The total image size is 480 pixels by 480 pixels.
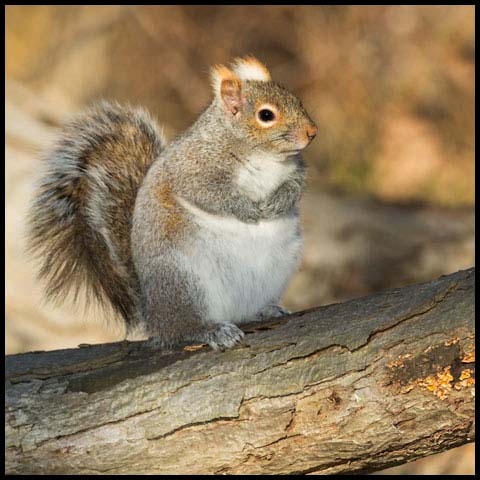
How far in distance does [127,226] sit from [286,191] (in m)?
0.50

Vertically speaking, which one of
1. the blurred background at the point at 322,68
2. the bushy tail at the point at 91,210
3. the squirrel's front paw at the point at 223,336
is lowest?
the squirrel's front paw at the point at 223,336

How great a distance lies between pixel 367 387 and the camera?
210 cm

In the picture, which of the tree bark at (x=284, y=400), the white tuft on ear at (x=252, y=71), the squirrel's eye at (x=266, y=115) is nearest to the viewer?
the tree bark at (x=284, y=400)

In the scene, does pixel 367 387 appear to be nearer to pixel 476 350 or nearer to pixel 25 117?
pixel 476 350

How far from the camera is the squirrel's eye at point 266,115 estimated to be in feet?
8.79

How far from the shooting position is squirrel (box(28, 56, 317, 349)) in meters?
2.54

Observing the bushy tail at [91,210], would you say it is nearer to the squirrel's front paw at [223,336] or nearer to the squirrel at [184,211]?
the squirrel at [184,211]

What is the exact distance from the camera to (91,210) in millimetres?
2820

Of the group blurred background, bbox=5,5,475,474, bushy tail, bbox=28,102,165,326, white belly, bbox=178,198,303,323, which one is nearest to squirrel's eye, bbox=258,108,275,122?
white belly, bbox=178,198,303,323

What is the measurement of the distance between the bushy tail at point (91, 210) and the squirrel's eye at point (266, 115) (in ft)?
1.40

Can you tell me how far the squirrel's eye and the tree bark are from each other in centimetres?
64

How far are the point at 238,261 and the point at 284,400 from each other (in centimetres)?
54

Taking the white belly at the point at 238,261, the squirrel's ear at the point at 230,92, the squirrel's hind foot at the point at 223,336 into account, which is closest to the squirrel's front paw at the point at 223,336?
the squirrel's hind foot at the point at 223,336

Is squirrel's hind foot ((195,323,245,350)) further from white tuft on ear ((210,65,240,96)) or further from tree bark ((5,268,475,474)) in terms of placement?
white tuft on ear ((210,65,240,96))
